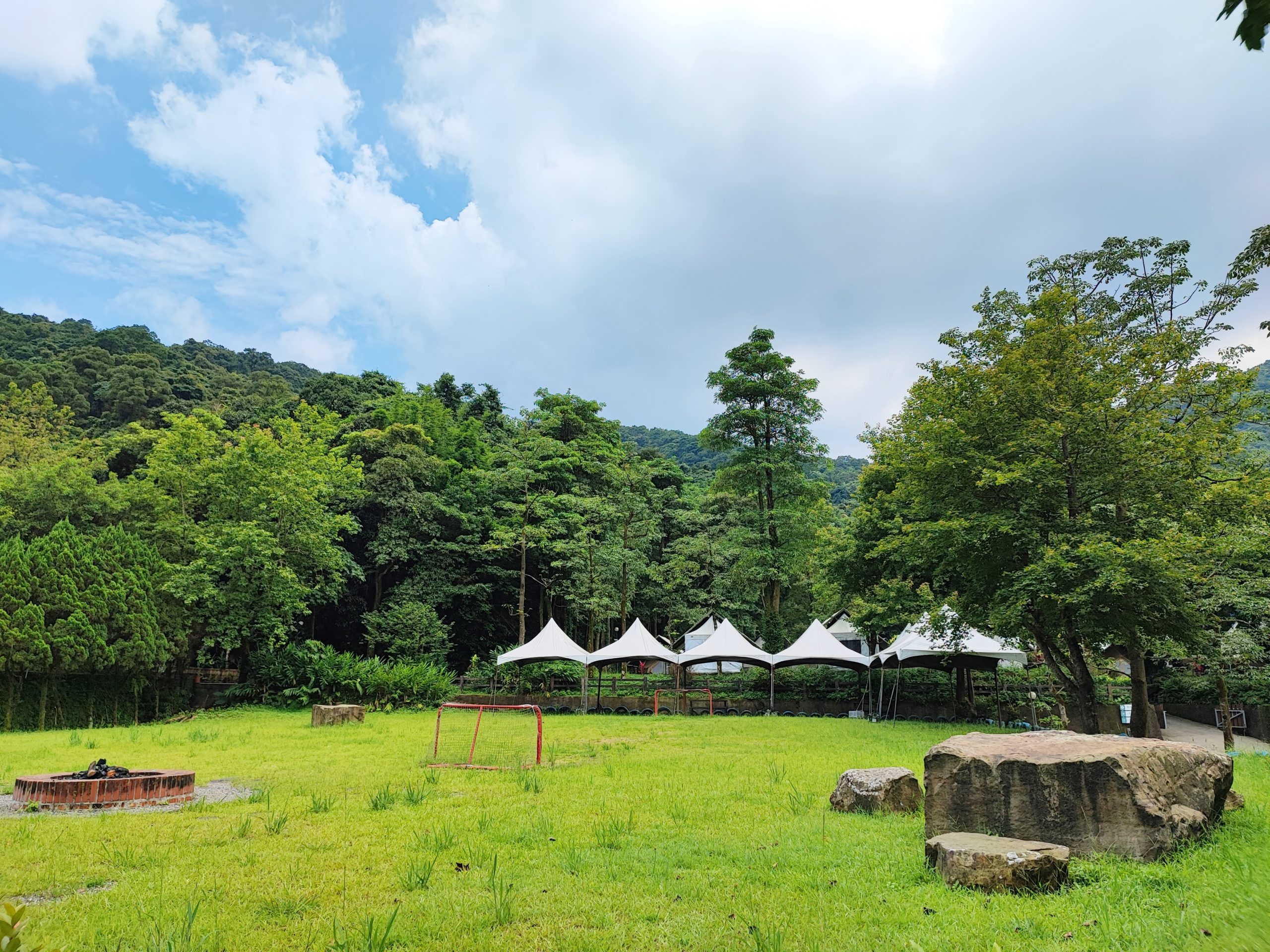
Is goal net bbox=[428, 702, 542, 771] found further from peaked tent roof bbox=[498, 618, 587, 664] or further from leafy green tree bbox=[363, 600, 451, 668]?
leafy green tree bbox=[363, 600, 451, 668]

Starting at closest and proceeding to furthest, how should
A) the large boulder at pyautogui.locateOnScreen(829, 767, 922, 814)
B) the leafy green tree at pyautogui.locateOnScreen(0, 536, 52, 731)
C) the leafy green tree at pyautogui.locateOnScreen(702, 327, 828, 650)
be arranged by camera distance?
the large boulder at pyautogui.locateOnScreen(829, 767, 922, 814)
the leafy green tree at pyautogui.locateOnScreen(0, 536, 52, 731)
the leafy green tree at pyautogui.locateOnScreen(702, 327, 828, 650)

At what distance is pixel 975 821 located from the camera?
5137mm

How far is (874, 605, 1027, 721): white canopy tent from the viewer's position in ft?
54.6

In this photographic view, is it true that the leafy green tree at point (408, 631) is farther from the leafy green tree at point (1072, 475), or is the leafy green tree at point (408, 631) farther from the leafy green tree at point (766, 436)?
the leafy green tree at point (1072, 475)

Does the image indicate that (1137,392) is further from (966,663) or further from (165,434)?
(165,434)

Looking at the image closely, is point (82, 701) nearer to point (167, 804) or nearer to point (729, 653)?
point (167, 804)

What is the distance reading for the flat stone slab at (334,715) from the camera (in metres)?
17.4

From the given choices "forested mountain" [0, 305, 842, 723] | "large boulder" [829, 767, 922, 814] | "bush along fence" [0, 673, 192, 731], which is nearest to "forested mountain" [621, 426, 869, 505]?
"forested mountain" [0, 305, 842, 723]

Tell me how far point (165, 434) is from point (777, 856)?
2854 centimetres

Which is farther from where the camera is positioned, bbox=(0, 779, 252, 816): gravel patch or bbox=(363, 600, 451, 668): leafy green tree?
bbox=(363, 600, 451, 668): leafy green tree

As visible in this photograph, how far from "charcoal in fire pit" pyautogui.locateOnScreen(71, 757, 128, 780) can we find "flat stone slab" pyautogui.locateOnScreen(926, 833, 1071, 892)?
8022 millimetres

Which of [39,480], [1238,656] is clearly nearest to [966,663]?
[1238,656]

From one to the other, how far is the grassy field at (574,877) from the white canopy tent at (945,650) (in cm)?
788

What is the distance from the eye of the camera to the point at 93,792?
7.32 metres
